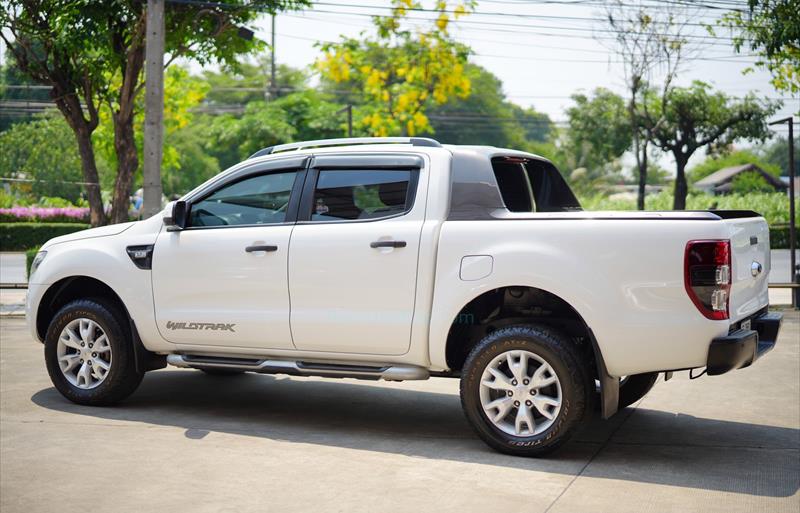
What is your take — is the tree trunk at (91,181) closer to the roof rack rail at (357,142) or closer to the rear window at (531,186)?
the roof rack rail at (357,142)

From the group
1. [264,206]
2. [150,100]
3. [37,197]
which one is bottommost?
[37,197]

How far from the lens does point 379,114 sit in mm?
29656

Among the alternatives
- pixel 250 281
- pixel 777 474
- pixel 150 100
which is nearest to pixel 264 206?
pixel 250 281

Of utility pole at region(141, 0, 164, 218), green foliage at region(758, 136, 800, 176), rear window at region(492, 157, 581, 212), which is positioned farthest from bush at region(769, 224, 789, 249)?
green foliage at region(758, 136, 800, 176)

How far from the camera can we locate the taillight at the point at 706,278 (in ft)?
19.1

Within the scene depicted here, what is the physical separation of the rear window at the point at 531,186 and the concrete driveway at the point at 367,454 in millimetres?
1638

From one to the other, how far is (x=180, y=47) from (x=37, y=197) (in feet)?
157

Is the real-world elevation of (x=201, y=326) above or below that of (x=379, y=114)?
below

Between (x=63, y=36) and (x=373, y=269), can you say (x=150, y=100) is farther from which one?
(x=373, y=269)

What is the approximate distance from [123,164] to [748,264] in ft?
48.8

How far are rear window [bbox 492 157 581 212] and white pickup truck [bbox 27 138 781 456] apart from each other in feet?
0.05

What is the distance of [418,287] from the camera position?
6.59m

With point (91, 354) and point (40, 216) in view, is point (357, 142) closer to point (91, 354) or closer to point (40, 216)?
point (91, 354)

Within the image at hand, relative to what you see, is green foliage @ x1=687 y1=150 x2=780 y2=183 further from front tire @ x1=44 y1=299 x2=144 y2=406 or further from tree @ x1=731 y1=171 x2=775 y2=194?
front tire @ x1=44 y1=299 x2=144 y2=406
